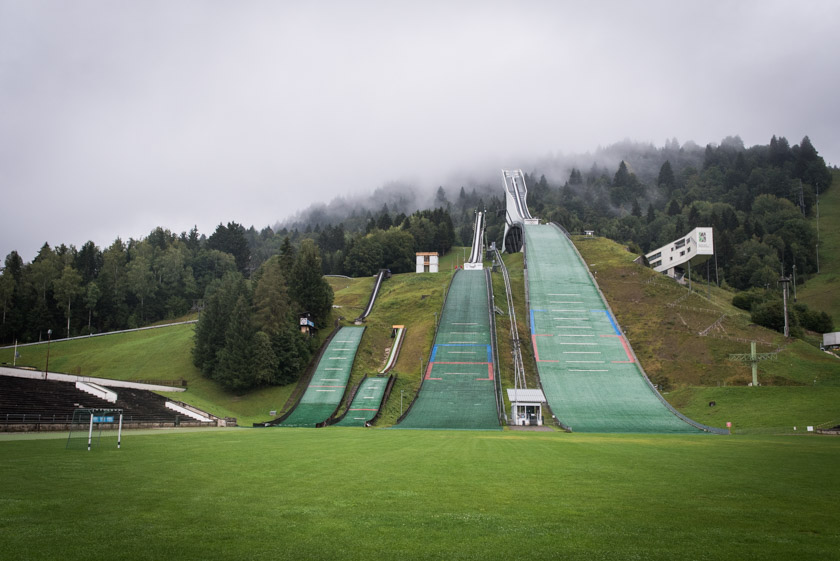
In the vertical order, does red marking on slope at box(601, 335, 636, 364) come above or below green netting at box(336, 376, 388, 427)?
above

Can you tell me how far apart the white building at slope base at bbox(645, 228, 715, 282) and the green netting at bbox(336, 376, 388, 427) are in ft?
135

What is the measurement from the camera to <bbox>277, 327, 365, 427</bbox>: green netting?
39341mm

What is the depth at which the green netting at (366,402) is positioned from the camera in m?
37.7

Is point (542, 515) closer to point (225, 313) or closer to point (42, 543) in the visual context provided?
point (42, 543)

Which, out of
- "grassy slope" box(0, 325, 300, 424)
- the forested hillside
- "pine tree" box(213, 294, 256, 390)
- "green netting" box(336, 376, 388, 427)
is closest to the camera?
"green netting" box(336, 376, 388, 427)

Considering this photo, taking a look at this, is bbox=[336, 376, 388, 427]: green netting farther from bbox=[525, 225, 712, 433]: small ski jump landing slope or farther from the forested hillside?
the forested hillside

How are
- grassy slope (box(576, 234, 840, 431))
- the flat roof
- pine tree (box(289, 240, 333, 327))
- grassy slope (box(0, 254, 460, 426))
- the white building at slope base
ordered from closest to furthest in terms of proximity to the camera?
grassy slope (box(576, 234, 840, 431))
the flat roof
grassy slope (box(0, 254, 460, 426))
pine tree (box(289, 240, 333, 327))
the white building at slope base

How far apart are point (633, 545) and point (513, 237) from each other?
323ft

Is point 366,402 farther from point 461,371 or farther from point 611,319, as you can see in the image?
point 611,319

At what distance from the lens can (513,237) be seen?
103 metres

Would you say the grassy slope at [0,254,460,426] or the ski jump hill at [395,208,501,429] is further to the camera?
the grassy slope at [0,254,460,426]

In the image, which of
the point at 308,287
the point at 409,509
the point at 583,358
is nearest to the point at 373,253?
the point at 308,287

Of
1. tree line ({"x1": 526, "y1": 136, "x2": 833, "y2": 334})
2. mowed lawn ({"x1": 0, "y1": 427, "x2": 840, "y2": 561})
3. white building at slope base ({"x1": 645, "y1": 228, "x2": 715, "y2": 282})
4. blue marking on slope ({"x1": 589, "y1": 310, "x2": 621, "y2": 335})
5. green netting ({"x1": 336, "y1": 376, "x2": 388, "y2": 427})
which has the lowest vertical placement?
green netting ({"x1": 336, "y1": 376, "x2": 388, "y2": 427})

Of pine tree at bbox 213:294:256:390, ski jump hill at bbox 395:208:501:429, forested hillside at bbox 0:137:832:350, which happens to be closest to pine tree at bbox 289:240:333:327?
forested hillside at bbox 0:137:832:350
